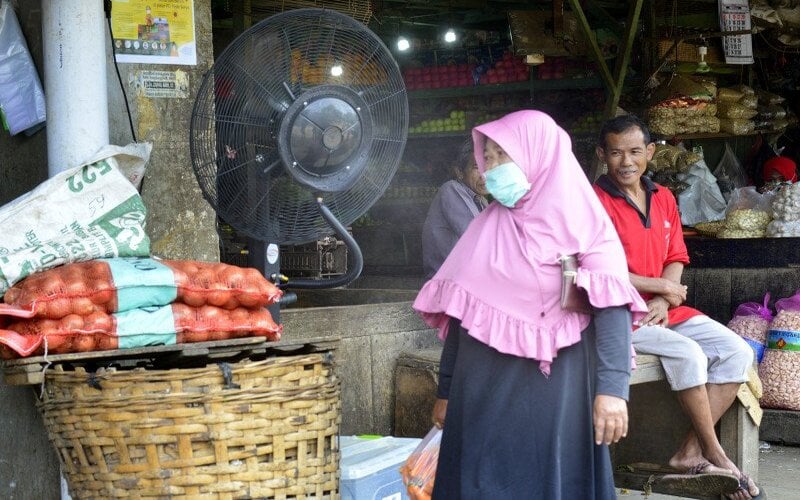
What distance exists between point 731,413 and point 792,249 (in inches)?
103

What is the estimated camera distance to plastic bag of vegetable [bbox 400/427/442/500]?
3439 mm

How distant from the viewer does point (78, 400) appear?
2.69 meters

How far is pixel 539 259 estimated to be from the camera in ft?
9.51

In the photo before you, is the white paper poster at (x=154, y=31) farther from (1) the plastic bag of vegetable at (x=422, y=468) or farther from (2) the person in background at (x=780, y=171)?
(2) the person in background at (x=780, y=171)

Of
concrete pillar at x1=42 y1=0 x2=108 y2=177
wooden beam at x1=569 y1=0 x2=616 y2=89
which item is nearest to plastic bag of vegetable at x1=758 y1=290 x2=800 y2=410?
wooden beam at x1=569 y1=0 x2=616 y2=89

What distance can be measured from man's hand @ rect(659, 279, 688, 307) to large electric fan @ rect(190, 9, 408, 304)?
176 cm

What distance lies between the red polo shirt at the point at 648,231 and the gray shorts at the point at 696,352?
14 centimetres

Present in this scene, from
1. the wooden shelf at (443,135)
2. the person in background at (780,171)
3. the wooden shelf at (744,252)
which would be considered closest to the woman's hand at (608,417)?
the wooden shelf at (744,252)

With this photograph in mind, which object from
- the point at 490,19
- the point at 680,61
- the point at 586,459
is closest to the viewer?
the point at 586,459

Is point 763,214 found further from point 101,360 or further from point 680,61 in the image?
point 101,360

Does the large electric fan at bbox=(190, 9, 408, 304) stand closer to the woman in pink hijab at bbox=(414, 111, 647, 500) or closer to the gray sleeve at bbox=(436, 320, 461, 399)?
the gray sleeve at bbox=(436, 320, 461, 399)

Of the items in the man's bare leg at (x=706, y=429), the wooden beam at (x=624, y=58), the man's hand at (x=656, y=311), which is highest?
the wooden beam at (x=624, y=58)

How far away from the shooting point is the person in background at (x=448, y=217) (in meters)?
4.96

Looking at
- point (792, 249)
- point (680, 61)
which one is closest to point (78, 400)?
point (792, 249)
